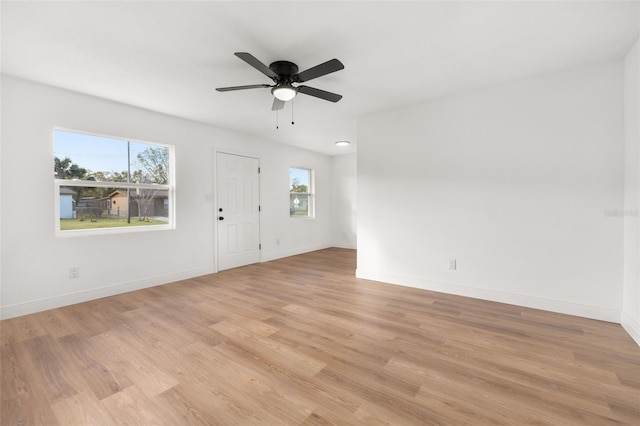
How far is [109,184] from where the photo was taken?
3600 mm

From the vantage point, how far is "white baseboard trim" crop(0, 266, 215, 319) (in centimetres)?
287

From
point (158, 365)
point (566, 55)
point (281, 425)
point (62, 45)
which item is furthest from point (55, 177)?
point (566, 55)

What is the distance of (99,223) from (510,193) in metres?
5.05

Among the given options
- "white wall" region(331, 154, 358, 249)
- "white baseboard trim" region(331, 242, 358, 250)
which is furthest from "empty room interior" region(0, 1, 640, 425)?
"white wall" region(331, 154, 358, 249)

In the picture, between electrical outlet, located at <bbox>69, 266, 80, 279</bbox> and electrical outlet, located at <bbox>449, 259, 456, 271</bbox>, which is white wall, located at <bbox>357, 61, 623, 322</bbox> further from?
electrical outlet, located at <bbox>69, 266, 80, 279</bbox>

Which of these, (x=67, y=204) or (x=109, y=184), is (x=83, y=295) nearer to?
(x=67, y=204)

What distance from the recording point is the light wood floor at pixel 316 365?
154 cm

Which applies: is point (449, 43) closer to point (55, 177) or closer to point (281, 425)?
point (281, 425)

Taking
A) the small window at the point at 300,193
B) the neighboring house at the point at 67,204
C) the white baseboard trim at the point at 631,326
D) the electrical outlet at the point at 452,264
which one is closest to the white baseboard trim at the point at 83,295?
the neighboring house at the point at 67,204

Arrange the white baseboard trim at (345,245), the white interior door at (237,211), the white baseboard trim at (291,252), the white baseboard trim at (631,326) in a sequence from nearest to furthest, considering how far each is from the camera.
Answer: the white baseboard trim at (631,326) → the white interior door at (237,211) → the white baseboard trim at (291,252) → the white baseboard trim at (345,245)

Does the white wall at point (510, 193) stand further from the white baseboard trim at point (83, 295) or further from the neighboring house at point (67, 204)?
the neighboring house at point (67, 204)

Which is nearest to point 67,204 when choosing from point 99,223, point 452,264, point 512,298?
point 99,223

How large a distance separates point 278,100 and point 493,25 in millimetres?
1964

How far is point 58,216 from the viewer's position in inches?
126
